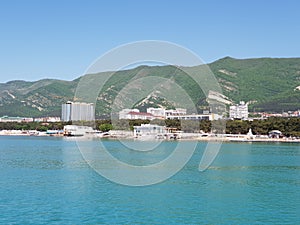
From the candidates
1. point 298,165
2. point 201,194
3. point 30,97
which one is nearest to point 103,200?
point 201,194

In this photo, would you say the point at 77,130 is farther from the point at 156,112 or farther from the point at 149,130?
the point at 149,130

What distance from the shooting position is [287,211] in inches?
382

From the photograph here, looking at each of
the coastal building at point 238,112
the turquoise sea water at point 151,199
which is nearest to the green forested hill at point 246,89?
the coastal building at point 238,112

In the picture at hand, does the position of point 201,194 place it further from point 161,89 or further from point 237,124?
point 237,124

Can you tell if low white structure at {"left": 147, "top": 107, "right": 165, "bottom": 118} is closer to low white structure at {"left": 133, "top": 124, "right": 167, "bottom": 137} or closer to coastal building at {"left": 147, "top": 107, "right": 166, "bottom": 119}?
coastal building at {"left": 147, "top": 107, "right": 166, "bottom": 119}

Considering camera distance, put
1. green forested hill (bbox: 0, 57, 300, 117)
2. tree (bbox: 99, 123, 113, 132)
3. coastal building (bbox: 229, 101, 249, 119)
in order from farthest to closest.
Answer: green forested hill (bbox: 0, 57, 300, 117) < coastal building (bbox: 229, 101, 249, 119) < tree (bbox: 99, 123, 113, 132)

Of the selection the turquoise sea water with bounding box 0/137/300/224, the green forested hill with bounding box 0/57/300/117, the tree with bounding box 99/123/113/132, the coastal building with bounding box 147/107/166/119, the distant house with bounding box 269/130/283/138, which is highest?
the green forested hill with bounding box 0/57/300/117

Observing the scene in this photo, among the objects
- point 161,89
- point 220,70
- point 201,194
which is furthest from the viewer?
point 220,70

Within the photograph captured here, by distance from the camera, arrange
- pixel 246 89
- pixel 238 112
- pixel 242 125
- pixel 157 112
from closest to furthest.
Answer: pixel 242 125, pixel 157 112, pixel 238 112, pixel 246 89

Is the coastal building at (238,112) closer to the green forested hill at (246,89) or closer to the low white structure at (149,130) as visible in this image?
the green forested hill at (246,89)

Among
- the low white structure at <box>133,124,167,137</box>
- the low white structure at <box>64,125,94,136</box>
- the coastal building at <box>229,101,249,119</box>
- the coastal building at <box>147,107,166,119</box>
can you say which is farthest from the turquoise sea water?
the coastal building at <box>229,101,249,119</box>

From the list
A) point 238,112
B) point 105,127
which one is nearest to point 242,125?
point 105,127

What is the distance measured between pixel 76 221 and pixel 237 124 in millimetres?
41407

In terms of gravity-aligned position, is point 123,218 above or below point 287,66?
below
